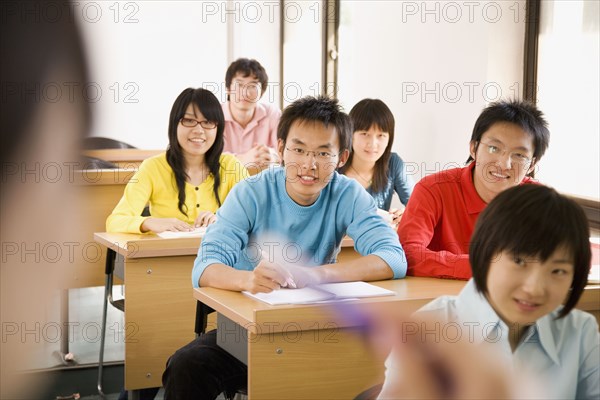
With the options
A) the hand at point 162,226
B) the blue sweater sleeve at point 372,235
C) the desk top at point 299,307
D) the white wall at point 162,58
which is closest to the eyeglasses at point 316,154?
the blue sweater sleeve at point 372,235

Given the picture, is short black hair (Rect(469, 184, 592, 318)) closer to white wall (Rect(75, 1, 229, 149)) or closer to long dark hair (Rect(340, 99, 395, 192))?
long dark hair (Rect(340, 99, 395, 192))

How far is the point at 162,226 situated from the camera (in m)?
3.19

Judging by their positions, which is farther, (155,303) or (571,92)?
(571,92)

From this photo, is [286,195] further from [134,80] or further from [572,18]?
[134,80]

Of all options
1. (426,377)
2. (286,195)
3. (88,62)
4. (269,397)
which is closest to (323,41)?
(286,195)

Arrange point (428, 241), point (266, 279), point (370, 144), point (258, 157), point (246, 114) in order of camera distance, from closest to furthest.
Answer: point (266, 279)
point (428, 241)
point (370, 144)
point (258, 157)
point (246, 114)

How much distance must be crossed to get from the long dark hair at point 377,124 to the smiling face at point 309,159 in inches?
62.0

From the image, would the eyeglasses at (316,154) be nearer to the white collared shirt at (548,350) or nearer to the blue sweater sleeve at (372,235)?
the blue sweater sleeve at (372,235)

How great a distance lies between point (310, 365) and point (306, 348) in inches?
1.7

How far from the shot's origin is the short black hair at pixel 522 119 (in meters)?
2.65

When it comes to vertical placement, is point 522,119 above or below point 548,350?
above

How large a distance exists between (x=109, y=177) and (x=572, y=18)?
7.36 ft

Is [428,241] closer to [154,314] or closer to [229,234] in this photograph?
[229,234]

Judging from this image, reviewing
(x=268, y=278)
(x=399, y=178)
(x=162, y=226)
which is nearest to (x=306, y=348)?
(x=268, y=278)
